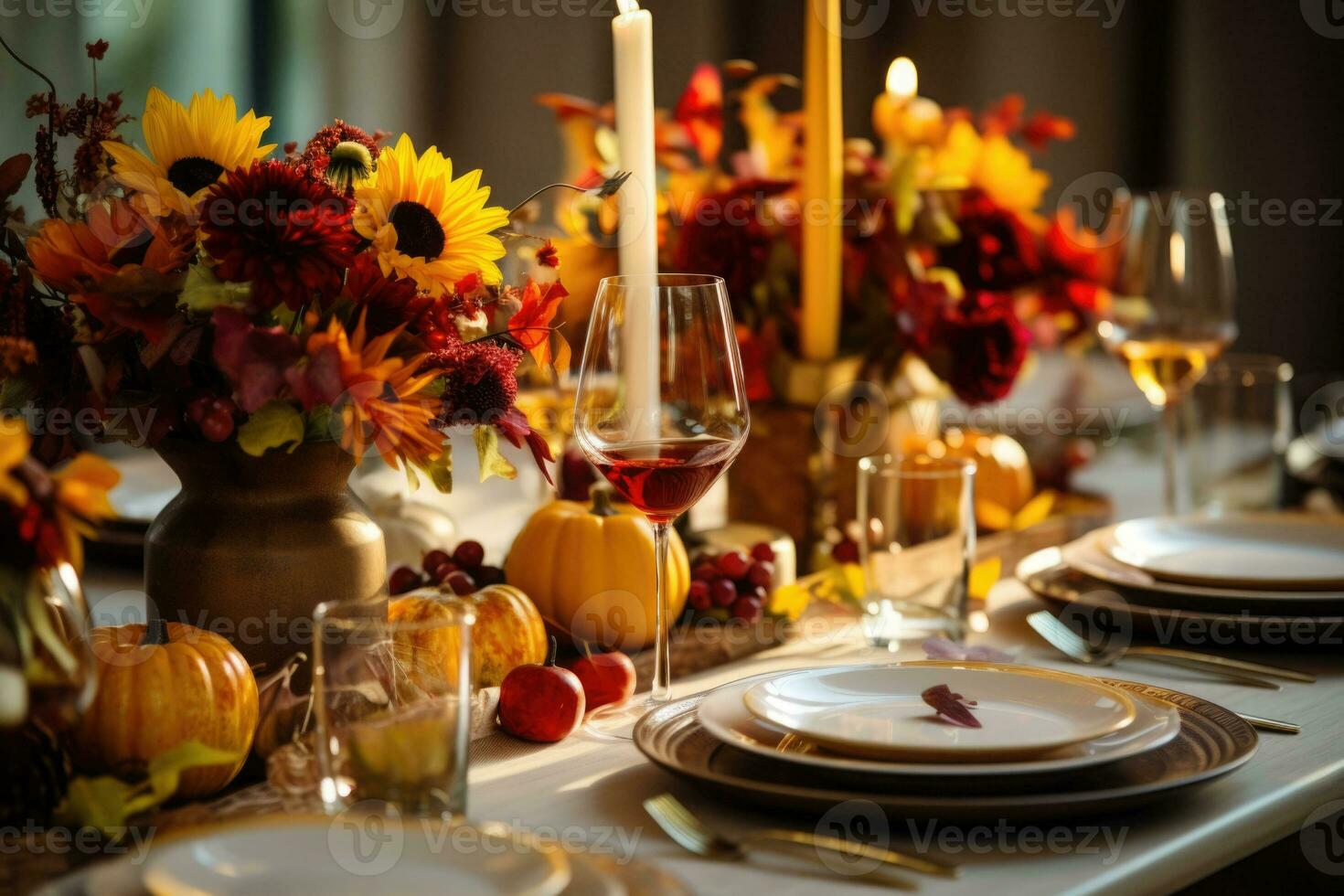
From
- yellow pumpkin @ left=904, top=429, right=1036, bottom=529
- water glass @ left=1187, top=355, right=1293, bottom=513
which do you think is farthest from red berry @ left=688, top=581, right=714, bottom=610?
water glass @ left=1187, top=355, right=1293, bottom=513

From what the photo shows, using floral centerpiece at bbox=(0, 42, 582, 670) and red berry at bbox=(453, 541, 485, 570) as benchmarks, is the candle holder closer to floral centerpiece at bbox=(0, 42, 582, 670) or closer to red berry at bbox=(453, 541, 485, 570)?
red berry at bbox=(453, 541, 485, 570)

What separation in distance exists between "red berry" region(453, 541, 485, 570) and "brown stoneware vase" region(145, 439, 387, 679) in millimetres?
210

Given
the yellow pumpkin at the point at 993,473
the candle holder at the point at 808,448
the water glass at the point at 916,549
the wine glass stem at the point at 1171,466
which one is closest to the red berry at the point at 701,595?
the water glass at the point at 916,549

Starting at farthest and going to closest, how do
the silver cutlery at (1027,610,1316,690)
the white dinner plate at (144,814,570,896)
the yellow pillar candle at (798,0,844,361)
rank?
the yellow pillar candle at (798,0,844,361)
the silver cutlery at (1027,610,1316,690)
the white dinner plate at (144,814,570,896)

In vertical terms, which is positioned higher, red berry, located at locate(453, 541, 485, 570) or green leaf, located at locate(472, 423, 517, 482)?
green leaf, located at locate(472, 423, 517, 482)

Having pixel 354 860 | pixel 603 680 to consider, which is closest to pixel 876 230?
pixel 603 680

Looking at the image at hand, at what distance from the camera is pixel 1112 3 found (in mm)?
→ 3324

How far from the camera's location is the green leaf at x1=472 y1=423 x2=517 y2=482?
866mm

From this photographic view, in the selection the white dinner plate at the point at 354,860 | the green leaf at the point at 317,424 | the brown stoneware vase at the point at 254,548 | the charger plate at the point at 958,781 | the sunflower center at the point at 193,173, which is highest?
the sunflower center at the point at 193,173

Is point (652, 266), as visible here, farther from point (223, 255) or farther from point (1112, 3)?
point (1112, 3)

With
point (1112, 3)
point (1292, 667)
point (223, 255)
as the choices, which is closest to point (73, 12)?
point (223, 255)

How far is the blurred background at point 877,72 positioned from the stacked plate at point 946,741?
1.32 metres

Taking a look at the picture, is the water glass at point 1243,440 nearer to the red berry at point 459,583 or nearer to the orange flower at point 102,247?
the red berry at point 459,583

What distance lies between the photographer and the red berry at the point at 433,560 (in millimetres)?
1067
